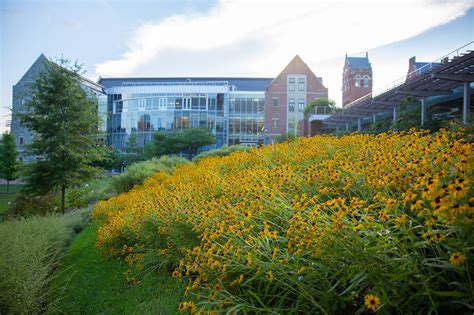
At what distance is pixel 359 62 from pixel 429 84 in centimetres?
4051

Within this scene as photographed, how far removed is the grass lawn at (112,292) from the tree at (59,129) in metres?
7.63

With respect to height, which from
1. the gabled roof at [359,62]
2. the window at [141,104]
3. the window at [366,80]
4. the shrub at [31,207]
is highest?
the gabled roof at [359,62]

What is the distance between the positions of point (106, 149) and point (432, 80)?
1585 cm

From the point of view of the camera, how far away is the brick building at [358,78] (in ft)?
177

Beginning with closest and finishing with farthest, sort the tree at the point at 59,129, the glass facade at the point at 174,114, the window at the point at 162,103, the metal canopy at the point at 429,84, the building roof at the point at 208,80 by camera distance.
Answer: the tree at the point at 59,129, the metal canopy at the point at 429,84, the glass facade at the point at 174,114, the window at the point at 162,103, the building roof at the point at 208,80

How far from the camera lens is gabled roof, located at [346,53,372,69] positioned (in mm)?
54875

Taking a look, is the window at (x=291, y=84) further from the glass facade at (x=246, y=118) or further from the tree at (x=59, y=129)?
the tree at (x=59, y=129)

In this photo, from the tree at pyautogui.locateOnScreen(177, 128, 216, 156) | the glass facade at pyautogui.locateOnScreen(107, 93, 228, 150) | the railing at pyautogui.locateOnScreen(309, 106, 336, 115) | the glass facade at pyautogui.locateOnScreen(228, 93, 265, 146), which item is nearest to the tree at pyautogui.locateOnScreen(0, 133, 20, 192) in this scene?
the tree at pyautogui.locateOnScreen(177, 128, 216, 156)

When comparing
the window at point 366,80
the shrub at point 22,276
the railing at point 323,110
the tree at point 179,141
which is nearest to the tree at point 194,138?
the tree at point 179,141

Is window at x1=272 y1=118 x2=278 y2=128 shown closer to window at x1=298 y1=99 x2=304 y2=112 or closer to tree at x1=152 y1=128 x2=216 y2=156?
window at x1=298 y1=99 x2=304 y2=112

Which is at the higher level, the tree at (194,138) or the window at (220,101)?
the window at (220,101)

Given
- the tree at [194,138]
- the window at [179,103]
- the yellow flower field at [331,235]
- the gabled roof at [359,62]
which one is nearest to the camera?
the yellow flower field at [331,235]

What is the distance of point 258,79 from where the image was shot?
200 feet

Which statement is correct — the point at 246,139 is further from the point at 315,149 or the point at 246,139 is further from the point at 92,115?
the point at 315,149
